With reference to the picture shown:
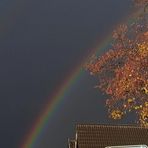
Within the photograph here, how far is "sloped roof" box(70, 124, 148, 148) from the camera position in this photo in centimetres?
2106

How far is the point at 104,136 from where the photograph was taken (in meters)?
21.4

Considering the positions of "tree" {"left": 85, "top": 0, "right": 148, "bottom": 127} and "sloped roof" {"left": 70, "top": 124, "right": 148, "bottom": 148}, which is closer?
"sloped roof" {"left": 70, "top": 124, "right": 148, "bottom": 148}

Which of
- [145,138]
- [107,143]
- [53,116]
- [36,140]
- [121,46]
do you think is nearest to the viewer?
[107,143]

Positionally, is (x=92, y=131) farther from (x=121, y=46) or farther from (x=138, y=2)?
(x=138, y=2)

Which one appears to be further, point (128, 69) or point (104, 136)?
point (128, 69)

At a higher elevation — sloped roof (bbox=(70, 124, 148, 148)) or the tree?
the tree

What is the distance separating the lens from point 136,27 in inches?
1017

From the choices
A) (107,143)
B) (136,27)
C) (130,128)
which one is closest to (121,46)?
(136,27)

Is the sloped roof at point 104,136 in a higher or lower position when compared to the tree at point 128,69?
lower

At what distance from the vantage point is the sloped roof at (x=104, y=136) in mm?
21062

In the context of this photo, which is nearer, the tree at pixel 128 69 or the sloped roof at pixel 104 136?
the sloped roof at pixel 104 136

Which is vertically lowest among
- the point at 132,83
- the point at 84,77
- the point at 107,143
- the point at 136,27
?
the point at 107,143

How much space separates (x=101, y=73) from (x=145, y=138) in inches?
216

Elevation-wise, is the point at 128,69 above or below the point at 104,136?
above
